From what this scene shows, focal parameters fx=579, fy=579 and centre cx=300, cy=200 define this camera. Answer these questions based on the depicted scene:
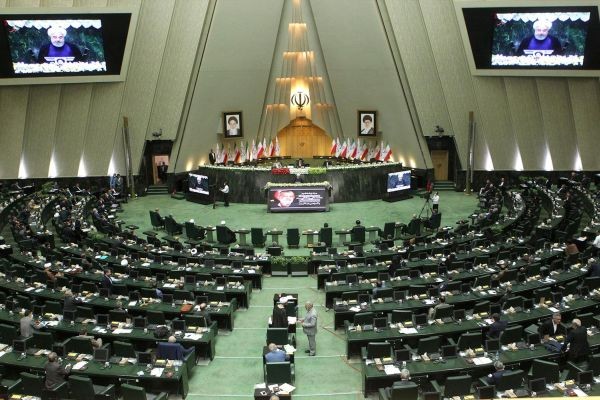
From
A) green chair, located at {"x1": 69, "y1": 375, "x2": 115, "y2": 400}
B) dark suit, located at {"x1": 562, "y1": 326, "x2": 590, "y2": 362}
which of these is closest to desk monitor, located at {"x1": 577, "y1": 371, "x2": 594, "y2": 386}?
dark suit, located at {"x1": 562, "y1": 326, "x2": 590, "y2": 362}

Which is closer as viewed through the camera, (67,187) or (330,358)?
(330,358)

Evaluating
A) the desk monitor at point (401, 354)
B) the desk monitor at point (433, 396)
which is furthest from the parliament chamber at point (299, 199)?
the desk monitor at point (401, 354)

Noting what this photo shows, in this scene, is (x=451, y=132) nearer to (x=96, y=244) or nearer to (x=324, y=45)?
(x=324, y=45)

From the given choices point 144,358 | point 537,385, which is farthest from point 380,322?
point 144,358

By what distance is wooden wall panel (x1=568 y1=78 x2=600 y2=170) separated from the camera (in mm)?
34344

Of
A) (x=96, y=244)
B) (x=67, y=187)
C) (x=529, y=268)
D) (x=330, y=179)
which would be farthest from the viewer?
(x=67, y=187)

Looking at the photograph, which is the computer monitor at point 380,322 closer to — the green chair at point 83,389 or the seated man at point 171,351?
the seated man at point 171,351

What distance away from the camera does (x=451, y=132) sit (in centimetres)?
3716

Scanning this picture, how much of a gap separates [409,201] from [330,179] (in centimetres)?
498

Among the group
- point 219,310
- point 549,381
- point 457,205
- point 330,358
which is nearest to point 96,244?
point 219,310

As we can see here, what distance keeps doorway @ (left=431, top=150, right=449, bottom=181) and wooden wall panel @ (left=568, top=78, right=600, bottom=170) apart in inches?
317

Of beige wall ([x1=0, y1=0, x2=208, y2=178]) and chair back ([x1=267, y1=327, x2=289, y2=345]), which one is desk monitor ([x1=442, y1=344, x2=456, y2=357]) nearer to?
chair back ([x1=267, y1=327, x2=289, y2=345])

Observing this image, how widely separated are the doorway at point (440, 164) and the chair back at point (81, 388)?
3022 centimetres

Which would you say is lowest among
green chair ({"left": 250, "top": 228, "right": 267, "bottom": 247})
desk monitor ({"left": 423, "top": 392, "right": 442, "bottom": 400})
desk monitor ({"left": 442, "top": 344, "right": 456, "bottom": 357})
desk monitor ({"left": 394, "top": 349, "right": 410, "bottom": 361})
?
desk monitor ({"left": 423, "top": 392, "right": 442, "bottom": 400})
